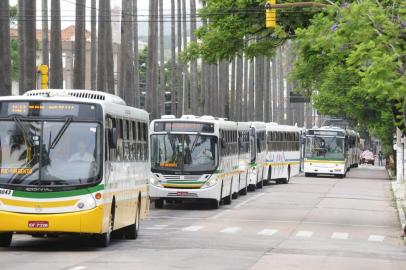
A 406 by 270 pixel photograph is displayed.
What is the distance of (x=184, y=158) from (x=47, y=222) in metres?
17.1

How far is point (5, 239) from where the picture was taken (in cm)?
2152

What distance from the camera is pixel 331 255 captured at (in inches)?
880

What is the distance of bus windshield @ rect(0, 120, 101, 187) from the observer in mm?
20641

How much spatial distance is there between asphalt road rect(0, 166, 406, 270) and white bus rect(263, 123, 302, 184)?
15921 mm

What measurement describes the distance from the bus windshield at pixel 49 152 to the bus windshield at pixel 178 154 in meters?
16.0

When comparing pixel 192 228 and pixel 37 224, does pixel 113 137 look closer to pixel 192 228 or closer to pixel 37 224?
pixel 37 224

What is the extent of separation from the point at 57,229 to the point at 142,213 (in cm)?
610

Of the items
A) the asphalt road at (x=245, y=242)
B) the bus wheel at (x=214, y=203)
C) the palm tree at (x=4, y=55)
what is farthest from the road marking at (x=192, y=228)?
the bus wheel at (x=214, y=203)

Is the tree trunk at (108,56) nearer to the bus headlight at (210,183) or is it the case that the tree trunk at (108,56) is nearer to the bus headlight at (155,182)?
the bus headlight at (155,182)

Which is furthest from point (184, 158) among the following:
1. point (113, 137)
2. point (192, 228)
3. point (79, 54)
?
point (113, 137)

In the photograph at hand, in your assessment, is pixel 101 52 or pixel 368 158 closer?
pixel 101 52

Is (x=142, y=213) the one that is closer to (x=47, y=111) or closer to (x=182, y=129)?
(x=47, y=111)

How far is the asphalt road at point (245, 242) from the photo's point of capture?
757 inches

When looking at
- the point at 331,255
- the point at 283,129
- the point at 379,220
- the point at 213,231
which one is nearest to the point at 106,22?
the point at 283,129
